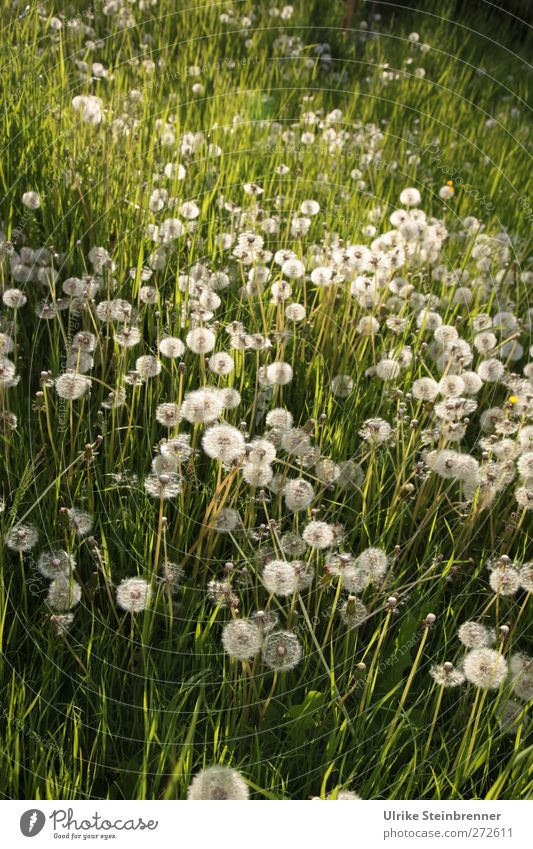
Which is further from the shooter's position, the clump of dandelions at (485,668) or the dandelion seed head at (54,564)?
the dandelion seed head at (54,564)

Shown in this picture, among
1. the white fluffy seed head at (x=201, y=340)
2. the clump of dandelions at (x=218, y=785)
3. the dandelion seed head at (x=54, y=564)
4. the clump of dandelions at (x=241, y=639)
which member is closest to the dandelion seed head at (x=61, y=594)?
the dandelion seed head at (x=54, y=564)

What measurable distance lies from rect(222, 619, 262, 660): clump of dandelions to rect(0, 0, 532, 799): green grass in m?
0.04

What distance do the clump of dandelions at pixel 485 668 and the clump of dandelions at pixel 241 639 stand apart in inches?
16.0

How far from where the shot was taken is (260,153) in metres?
3.00

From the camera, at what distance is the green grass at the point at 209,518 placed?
A: 4.34 ft

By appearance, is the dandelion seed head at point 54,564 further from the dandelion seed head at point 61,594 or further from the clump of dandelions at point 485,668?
the clump of dandelions at point 485,668

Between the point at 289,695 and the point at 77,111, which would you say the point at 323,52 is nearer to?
the point at 77,111

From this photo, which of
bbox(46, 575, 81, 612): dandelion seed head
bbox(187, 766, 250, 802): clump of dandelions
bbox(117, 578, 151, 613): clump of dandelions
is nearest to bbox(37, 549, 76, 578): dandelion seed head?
bbox(46, 575, 81, 612): dandelion seed head

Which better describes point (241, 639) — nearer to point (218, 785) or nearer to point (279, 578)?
point (279, 578)

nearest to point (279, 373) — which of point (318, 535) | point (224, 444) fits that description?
point (224, 444)
